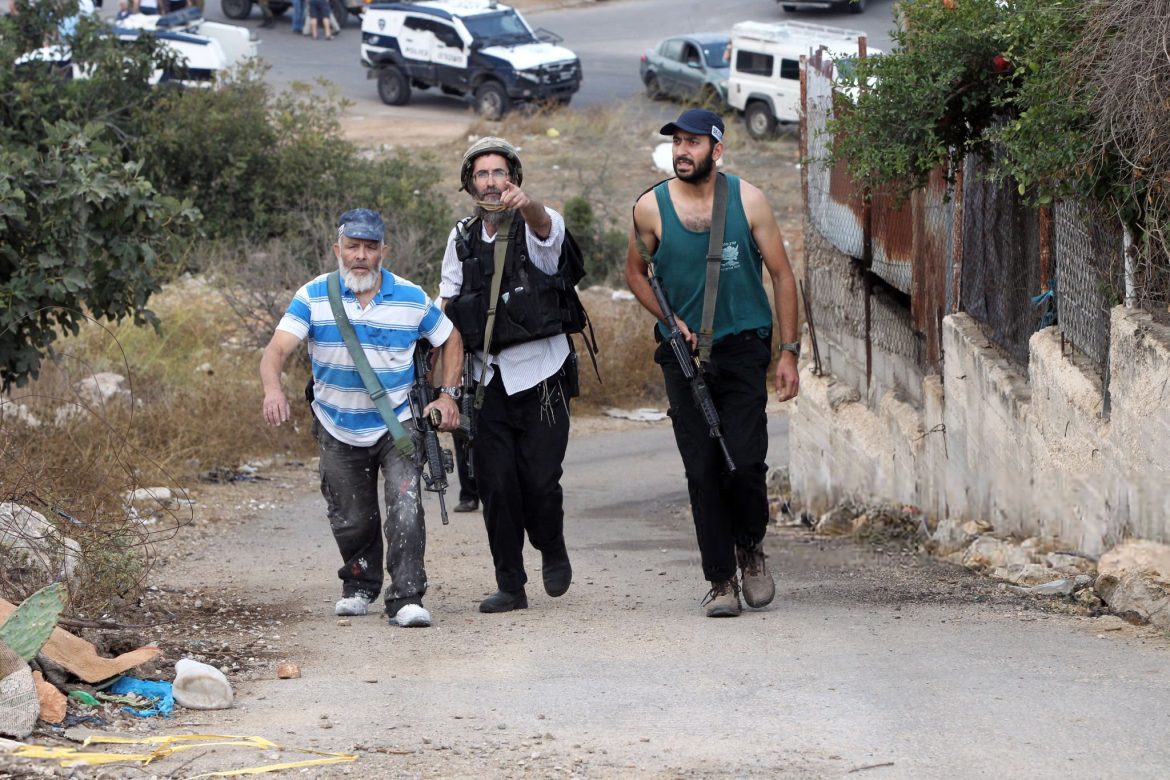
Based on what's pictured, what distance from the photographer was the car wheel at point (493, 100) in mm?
29953

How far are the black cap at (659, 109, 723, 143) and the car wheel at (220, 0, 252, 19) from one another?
3402cm

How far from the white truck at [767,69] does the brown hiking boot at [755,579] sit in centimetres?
2258

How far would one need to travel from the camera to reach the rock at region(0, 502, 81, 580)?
5594 mm

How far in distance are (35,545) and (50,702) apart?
153 cm

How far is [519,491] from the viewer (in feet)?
20.5

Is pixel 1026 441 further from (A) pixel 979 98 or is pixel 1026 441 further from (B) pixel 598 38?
(B) pixel 598 38

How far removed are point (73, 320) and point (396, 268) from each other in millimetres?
6040

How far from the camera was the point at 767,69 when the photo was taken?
93.3ft

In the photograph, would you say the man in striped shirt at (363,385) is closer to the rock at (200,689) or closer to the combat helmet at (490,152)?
the combat helmet at (490,152)

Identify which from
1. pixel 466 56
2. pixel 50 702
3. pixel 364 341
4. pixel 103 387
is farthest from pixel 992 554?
pixel 466 56

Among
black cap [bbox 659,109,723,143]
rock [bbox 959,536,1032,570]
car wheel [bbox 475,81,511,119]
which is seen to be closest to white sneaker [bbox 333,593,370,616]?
black cap [bbox 659,109,723,143]

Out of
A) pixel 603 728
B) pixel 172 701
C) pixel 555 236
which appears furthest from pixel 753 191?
pixel 172 701

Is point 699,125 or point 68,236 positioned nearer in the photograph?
point 699,125

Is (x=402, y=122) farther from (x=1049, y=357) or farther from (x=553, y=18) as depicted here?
(x=1049, y=357)
